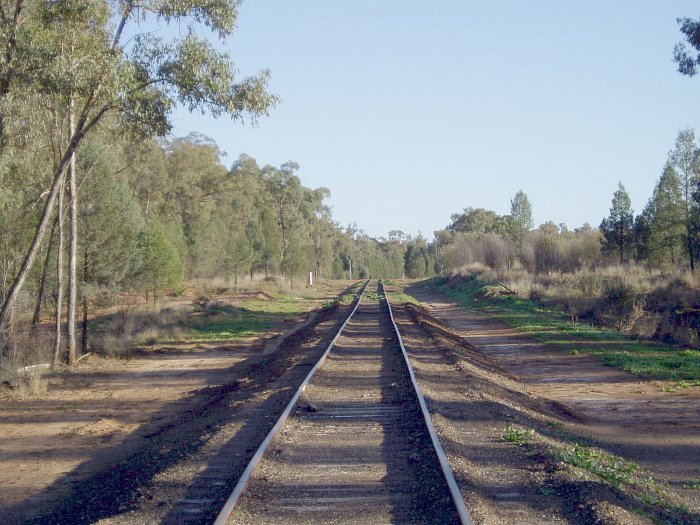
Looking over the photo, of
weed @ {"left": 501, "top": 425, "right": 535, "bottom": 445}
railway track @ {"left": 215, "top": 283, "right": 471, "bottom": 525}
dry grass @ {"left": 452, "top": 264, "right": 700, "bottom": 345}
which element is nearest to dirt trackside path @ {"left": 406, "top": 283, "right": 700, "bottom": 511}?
weed @ {"left": 501, "top": 425, "right": 535, "bottom": 445}

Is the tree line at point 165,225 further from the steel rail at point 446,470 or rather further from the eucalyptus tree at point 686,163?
the eucalyptus tree at point 686,163

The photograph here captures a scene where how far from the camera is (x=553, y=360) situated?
1842 cm

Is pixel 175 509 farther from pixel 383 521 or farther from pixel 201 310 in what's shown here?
pixel 201 310

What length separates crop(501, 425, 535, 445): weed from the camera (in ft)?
28.4

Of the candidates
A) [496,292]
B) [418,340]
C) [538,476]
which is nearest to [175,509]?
[538,476]

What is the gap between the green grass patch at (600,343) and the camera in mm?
15719

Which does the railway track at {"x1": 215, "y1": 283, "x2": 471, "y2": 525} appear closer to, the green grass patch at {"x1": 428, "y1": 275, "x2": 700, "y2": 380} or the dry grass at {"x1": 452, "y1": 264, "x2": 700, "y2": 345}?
the green grass patch at {"x1": 428, "y1": 275, "x2": 700, "y2": 380}

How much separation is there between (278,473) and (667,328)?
676 inches

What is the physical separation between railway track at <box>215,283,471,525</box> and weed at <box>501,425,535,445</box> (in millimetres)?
943

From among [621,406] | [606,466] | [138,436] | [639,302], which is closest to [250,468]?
[606,466]

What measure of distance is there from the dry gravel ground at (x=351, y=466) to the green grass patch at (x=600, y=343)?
6333mm

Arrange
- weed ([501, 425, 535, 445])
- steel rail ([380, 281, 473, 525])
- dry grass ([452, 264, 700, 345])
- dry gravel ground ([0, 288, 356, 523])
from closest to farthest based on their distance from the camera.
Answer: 1. steel rail ([380, 281, 473, 525])
2. dry gravel ground ([0, 288, 356, 523])
3. weed ([501, 425, 535, 445])
4. dry grass ([452, 264, 700, 345])

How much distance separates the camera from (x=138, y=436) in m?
10.7

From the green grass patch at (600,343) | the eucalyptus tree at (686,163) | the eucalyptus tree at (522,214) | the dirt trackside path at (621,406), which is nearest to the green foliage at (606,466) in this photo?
the dirt trackside path at (621,406)
